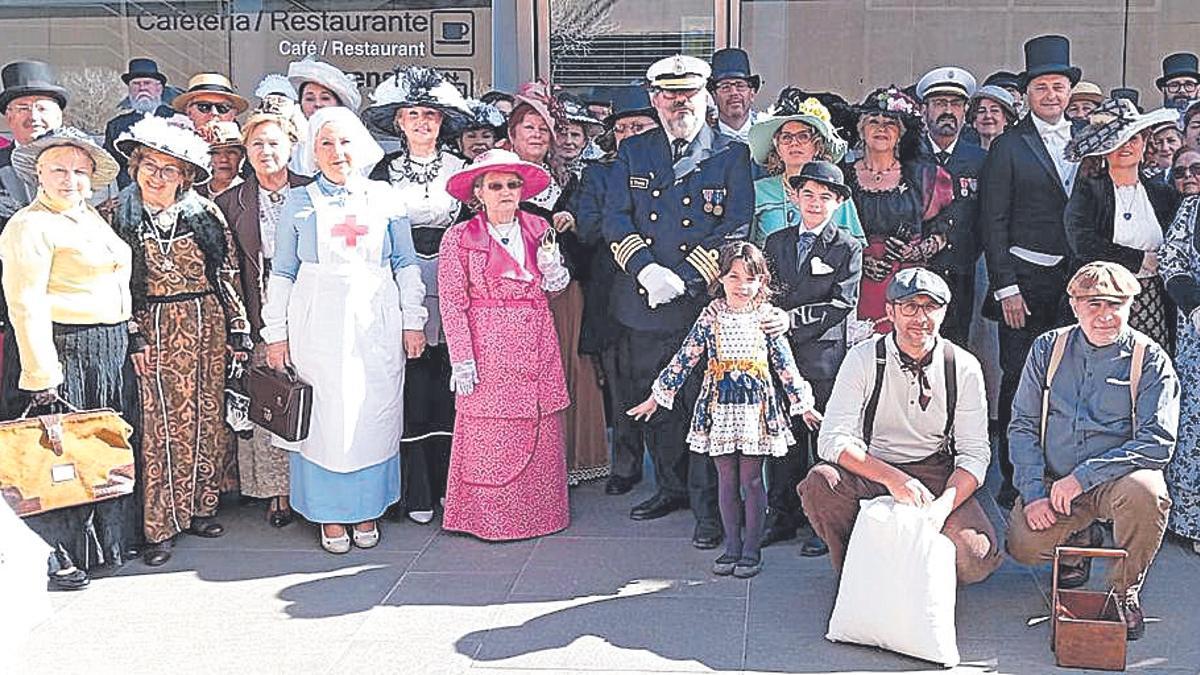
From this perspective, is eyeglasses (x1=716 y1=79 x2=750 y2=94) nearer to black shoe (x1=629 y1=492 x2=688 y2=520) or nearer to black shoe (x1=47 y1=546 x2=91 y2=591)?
black shoe (x1=629 y1=492 x2=688 y2=520)

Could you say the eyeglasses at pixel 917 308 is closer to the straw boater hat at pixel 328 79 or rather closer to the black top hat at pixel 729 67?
the black top hat at pixel 729 67

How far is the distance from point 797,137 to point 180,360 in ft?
7.52

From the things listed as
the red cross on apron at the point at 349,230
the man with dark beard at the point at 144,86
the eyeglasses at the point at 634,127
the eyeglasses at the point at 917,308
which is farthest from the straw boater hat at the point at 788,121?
the man with dark beard at the point at 144,86

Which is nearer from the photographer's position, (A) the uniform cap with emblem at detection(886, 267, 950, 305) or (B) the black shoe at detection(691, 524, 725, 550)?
(A) the uniform cap with emblem at detection(886, 267, 950, 305)

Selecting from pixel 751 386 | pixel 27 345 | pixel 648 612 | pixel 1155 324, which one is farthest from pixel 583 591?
pixel 1155 324

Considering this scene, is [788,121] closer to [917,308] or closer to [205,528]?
[917,308]

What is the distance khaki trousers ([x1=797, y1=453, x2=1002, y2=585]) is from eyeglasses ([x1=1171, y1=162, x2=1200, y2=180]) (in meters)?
1.50

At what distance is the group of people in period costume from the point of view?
4.14m

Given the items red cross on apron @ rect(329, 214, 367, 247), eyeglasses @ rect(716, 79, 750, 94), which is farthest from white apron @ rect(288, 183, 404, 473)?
eyeglasses @ rect(716, 79, 750, 94)

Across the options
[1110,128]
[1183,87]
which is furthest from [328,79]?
[1183,87]

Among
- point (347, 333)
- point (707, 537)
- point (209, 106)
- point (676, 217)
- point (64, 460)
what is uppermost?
point (209, 106)

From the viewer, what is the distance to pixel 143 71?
23.9 ft

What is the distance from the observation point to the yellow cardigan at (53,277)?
4.22m

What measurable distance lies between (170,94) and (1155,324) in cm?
517
